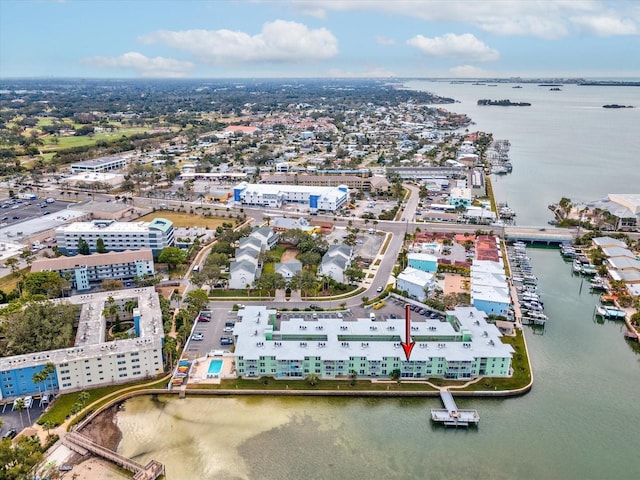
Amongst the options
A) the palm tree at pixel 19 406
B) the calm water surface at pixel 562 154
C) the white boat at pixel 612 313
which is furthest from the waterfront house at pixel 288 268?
the calm water surface at pixel 562 154

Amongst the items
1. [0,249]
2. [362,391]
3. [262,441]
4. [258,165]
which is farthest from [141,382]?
[258,165]

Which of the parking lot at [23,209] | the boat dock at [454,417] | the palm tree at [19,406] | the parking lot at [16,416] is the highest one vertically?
the parking lot at [23,209]

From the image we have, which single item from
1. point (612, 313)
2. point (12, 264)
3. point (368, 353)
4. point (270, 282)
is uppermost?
point (270, 282)

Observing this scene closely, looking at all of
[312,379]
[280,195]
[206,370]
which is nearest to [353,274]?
[312,379]

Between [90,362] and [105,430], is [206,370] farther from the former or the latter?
[90,362]

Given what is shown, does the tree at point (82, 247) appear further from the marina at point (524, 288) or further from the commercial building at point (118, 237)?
the marina at point (524, 288)

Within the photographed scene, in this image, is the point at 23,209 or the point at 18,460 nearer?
the point at 18,460

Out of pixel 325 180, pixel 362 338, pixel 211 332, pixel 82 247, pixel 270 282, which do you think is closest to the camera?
pixel 362 338
